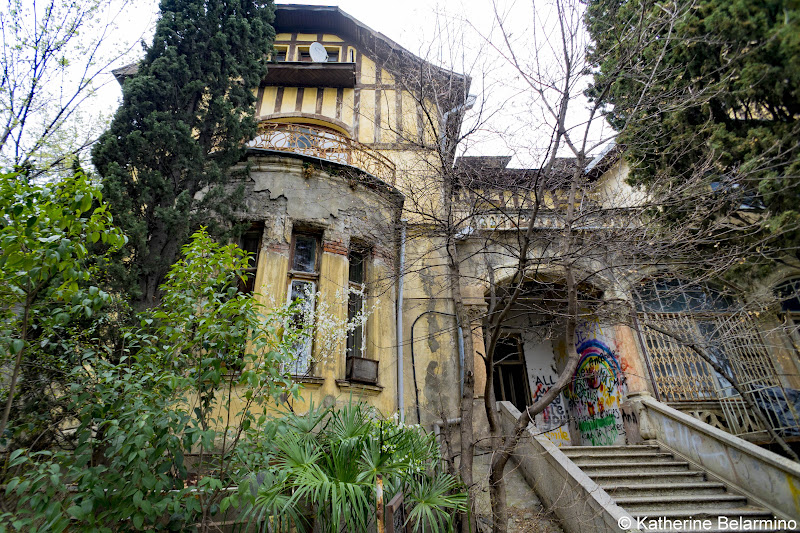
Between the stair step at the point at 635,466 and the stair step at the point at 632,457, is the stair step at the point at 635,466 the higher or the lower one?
the lower one

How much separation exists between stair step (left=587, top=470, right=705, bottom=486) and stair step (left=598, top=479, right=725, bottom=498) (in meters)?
0.14

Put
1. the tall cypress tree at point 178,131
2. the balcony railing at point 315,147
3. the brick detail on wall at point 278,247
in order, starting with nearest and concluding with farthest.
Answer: the tall cypress tree at point 178,131
the brick detail on wall at point 278,247
the balcony railing at point 315,147

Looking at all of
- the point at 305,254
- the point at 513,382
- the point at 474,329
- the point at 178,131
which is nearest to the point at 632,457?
the point at 474,329

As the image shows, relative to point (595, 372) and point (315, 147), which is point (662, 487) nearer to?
point (595, 372)

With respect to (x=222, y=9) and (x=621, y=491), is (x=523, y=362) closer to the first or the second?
(x=621, y=491)

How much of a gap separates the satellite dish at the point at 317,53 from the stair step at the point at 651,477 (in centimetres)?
1198

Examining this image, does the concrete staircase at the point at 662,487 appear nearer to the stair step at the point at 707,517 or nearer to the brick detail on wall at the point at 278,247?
the stair step at the point at 707,517

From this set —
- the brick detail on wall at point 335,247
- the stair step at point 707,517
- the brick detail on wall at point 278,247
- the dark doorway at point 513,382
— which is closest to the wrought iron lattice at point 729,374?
the stair step at point 707,517

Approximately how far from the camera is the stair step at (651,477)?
657cm

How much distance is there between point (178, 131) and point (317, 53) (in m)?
7.11

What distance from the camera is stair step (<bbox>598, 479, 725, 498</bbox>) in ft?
20.4

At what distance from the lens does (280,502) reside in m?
3.49

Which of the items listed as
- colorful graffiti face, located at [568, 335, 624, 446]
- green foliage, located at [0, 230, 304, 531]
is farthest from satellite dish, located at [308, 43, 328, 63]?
colorful graffiti face, located at [568, 335, 624, 446]

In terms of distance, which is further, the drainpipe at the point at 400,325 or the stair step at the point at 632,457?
the drainpipe at the point at 400,325
